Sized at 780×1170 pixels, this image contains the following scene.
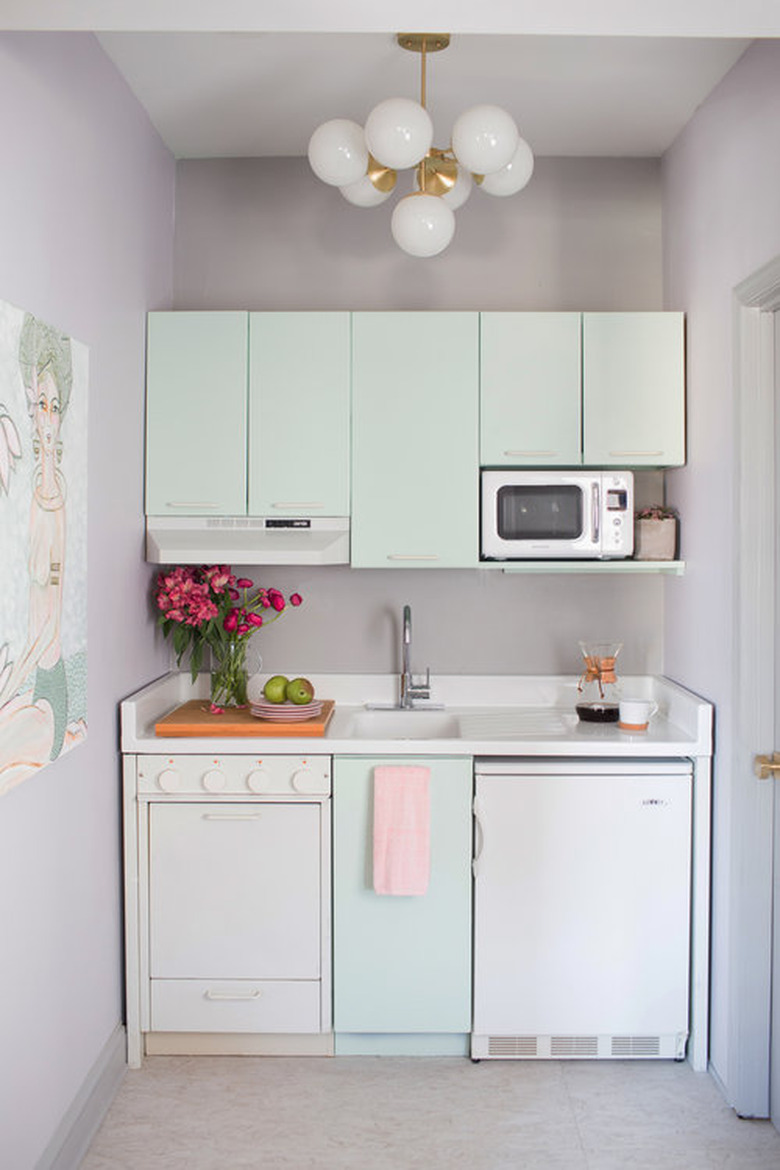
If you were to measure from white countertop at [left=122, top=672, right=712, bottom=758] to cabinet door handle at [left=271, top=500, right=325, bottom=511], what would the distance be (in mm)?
661

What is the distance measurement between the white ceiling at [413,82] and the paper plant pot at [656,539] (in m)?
1.24

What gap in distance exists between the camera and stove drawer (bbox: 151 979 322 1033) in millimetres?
2814

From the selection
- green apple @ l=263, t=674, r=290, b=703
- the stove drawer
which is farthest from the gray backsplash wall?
the stove drawer

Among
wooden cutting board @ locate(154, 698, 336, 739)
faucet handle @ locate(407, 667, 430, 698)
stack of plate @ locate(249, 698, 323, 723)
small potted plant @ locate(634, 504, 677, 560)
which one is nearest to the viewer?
wooden cutting board @ locate(154, 698, 336, 739)

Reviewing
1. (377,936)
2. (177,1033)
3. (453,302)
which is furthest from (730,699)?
(177,1033)

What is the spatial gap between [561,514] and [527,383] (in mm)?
416

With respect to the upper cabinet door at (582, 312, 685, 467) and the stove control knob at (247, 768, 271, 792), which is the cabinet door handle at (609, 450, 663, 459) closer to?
the upper cabinet door at (582, 312, 685, 467)

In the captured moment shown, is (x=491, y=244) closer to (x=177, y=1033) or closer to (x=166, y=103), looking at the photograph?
(x=166, y=103)

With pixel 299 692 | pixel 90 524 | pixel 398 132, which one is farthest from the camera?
pixel 299 692

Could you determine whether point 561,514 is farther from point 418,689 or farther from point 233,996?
point 233,996

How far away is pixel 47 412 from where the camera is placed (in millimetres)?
2107

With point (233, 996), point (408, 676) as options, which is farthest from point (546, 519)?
point (233, 996)

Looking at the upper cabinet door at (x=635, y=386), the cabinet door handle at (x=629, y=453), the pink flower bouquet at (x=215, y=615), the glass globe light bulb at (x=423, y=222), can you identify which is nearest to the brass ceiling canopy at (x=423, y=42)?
the glass globe light bulb at (x=423, y=222)

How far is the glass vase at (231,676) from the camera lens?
125 inches
